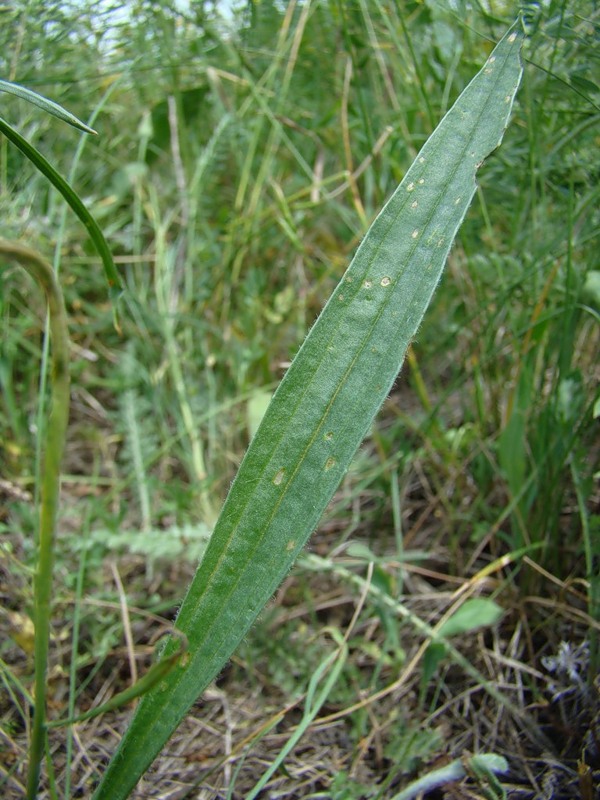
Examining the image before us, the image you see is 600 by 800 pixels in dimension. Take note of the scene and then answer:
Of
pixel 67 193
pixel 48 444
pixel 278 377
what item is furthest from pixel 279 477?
pixel 278 377

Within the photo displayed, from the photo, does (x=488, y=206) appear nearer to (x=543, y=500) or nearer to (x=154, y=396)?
(x=543, y=500)

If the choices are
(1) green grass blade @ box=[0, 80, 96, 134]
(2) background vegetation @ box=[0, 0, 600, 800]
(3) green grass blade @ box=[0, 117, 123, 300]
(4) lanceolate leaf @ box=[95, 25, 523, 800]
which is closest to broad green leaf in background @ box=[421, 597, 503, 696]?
(2) background vegetation @ box=[0, 0, 600, 800]

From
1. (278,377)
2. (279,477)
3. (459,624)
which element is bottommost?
(459,624)

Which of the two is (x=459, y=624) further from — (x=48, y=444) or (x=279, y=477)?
(x=48, y=444)

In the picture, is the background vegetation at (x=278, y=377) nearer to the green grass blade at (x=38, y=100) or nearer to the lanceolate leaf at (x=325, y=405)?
the lanceolate leaf at (x=325, y=405)

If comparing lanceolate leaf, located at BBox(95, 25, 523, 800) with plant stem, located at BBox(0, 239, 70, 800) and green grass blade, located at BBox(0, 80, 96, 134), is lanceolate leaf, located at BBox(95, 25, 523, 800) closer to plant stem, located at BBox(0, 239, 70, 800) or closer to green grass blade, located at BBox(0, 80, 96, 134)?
plant stem, located at BBox(0, 239, 70, 800)

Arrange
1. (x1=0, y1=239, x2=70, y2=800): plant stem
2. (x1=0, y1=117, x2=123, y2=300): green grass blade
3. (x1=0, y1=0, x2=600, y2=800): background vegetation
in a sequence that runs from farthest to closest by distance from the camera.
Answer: (x1=0, y1=0, x2=600, y2=800): background vegetation < (x1=0, y1=117, x2=123, y2=300): green grass blade < (x1=0, y1=239, x2=70, y2=800): plant stem

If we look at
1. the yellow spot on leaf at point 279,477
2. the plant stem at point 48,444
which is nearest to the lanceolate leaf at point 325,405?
the yellow spot on leaf at point 279,477
